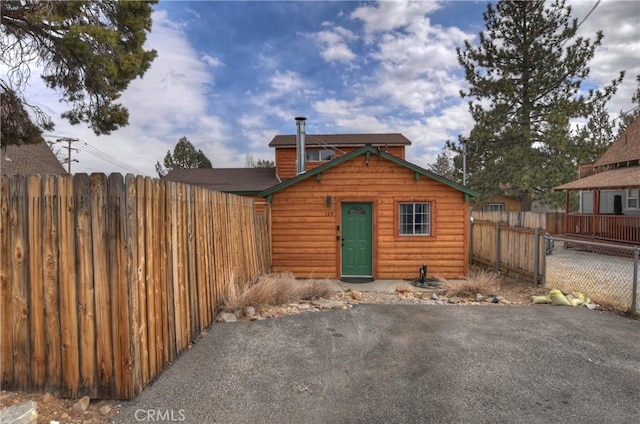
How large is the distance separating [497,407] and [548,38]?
75.8ft

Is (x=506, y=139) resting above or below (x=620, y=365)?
above

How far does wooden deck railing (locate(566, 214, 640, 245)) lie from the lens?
12672 mm

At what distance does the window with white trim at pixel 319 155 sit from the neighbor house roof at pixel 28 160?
518 inches

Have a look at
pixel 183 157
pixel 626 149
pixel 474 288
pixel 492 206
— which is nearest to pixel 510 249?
pixel 474 288

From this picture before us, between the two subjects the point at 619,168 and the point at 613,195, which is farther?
the point at 613,195

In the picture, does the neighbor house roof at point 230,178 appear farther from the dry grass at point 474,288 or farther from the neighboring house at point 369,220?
the dry grass at point 474,288

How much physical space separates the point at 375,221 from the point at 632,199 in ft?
46.2

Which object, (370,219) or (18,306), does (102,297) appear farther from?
(370,219)

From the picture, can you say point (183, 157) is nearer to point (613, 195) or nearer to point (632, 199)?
point (613, 195)

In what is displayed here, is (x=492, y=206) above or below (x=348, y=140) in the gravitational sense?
below

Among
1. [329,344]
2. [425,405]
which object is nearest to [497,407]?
[425,405]

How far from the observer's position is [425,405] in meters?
2.99

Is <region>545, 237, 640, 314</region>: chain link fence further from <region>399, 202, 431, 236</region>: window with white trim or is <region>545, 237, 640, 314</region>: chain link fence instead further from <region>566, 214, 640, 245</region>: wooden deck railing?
<region>399, 202, 431, 236</region>: window with white trim

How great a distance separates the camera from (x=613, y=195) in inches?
645
